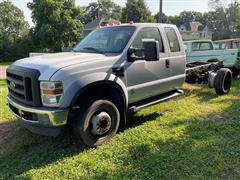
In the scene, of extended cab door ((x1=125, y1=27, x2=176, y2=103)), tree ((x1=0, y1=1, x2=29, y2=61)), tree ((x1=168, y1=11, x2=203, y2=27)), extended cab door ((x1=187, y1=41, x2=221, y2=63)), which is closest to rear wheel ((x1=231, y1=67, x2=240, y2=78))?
extended cab door ((x1=187, y1=41, x2=221, y2=63))

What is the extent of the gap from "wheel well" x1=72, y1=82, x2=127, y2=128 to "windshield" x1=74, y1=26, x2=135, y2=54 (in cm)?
74

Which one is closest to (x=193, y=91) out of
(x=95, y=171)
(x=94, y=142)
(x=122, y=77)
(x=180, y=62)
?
(x=180, y=62)

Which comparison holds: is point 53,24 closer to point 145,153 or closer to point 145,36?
point 145,36

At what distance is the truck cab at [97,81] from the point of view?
14.6 feet

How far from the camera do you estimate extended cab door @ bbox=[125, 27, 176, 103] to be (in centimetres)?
548

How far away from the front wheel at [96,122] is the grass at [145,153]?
17 cm

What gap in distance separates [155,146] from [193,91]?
15.3 ft

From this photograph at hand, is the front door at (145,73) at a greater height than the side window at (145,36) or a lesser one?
lesser

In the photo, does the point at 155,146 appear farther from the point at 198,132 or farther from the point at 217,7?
the point at 217,7

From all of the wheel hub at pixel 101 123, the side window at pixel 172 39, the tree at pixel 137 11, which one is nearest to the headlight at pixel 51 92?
the wheel hub at pixel 101 123

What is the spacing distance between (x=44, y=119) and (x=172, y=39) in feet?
11.5

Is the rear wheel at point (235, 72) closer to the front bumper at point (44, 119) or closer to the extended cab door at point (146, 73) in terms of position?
the extended cab door at point (146, 73)

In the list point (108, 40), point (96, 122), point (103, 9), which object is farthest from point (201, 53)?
point (103, 9)

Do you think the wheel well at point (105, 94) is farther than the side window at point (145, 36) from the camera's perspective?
No
